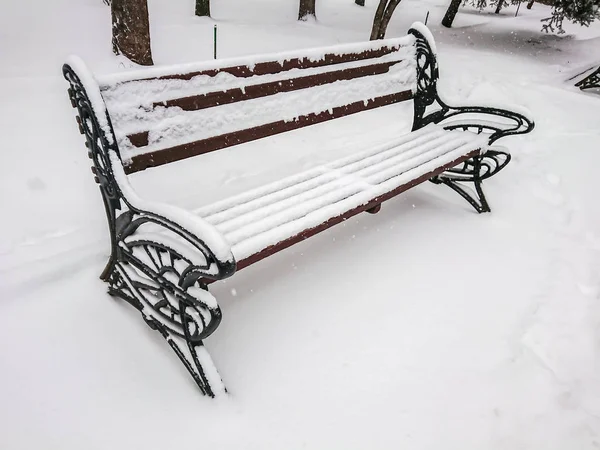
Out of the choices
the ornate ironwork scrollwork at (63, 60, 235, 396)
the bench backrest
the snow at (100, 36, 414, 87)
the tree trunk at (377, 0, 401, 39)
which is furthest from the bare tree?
the ornate ironwork scrollwork at (63, 60, 235, 396)

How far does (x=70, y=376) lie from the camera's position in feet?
6.59

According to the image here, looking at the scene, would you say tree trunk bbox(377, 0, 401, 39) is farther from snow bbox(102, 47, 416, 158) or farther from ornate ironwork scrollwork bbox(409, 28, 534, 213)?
snow bbox(102, 47, 416, 158)

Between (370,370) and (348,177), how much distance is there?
112 cm

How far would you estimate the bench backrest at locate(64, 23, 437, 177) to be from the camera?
2072 millimetres

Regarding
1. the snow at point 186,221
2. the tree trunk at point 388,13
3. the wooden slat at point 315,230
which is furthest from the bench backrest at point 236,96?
the tree trunk at point 388,13

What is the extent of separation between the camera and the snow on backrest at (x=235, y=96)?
82.0 inches

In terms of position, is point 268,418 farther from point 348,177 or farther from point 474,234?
point 474,234

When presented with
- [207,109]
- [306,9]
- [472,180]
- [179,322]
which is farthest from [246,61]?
[306,9]

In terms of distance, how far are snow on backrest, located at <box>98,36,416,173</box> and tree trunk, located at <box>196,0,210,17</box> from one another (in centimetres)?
642

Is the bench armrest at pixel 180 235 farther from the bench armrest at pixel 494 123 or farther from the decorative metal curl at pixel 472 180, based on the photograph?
the bench armrest at pixel 494 123

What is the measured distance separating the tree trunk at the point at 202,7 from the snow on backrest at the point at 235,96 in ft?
21.1

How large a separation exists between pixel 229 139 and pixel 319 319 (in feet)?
3.64

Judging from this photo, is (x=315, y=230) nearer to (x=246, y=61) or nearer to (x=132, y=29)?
(x=246, y=61)

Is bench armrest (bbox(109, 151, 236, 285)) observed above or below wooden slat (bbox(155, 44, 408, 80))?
below
